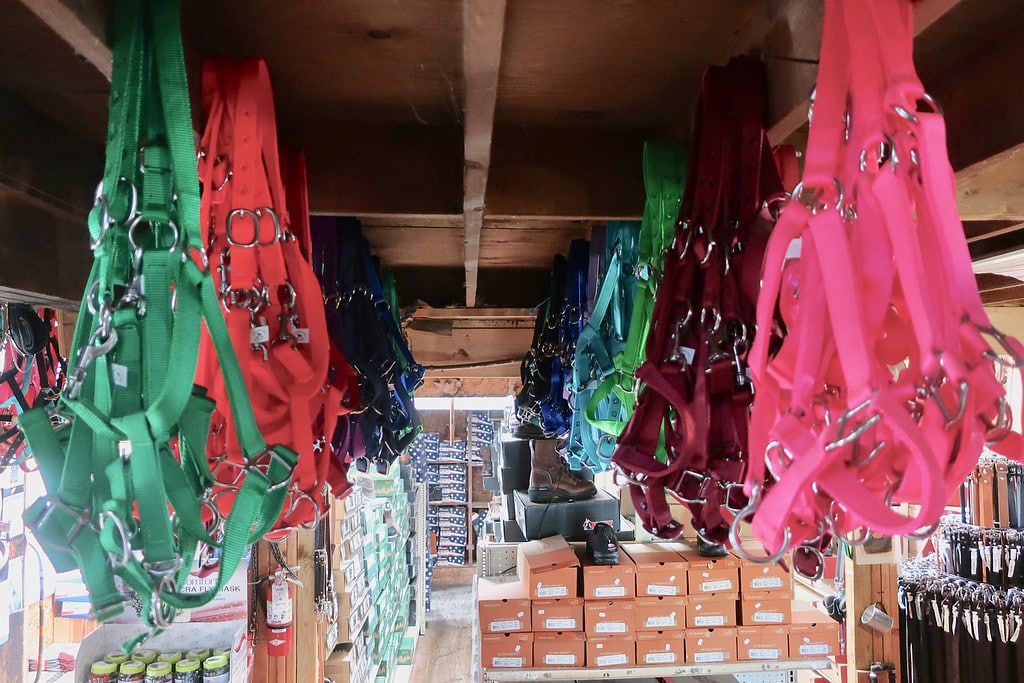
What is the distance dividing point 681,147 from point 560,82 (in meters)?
0.26

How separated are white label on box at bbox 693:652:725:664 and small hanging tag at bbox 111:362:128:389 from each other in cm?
322

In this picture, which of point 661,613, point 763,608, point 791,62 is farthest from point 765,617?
point 791,62

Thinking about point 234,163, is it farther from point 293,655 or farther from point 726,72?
point 293,655

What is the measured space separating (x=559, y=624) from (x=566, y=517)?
28.3 inches

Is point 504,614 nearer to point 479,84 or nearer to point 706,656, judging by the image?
point 706,656

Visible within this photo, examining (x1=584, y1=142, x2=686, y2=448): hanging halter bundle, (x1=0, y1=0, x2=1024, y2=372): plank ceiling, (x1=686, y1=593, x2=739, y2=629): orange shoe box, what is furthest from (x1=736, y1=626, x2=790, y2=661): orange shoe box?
(x1=584, y1=142, x2=686, y2=448): hanging halter bundle

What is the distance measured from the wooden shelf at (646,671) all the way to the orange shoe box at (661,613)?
19 cm

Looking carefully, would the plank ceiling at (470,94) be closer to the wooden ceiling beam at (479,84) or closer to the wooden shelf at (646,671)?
the wooden ceiling beam at (479,84)

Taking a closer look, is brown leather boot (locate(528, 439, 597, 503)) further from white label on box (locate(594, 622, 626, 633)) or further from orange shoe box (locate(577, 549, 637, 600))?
white label on box (locate(594, 622, 626, 633))

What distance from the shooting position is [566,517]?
12.6ft

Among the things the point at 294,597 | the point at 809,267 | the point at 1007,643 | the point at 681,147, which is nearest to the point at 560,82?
the point at 681,147

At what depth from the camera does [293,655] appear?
3041 millimetres

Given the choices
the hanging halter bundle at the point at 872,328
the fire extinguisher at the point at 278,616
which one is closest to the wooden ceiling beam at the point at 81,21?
the hanging halter bundle at the point at 872,328

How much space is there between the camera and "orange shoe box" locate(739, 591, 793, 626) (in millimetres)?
3229
